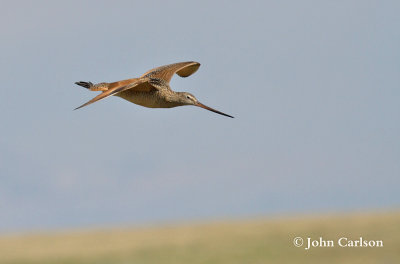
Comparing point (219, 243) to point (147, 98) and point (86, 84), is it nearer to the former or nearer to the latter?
point (86, 84)

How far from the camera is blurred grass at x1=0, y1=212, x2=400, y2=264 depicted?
32.5 metres

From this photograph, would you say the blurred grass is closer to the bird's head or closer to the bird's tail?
the bird's head

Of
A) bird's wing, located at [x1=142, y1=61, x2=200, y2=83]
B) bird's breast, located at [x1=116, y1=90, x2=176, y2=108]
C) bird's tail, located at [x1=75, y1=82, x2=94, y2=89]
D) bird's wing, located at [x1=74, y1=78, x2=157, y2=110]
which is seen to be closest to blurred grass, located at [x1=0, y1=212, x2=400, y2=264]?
bird's wing, located at [x1=142, y1=61, x2=200, y2=83]

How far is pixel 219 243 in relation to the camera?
35562 millimetres

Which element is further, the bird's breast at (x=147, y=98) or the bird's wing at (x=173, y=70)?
the bird's wing at (x=173, y=70)

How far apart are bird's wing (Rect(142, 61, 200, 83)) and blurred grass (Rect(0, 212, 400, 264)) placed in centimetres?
1682

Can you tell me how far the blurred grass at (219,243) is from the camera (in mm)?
32500

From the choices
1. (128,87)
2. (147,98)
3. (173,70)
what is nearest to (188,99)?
(147,98)

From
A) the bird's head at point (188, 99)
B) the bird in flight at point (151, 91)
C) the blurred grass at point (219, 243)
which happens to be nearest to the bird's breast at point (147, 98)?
the bird in flight at point (151, 91)

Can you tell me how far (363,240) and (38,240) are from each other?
13992 mm

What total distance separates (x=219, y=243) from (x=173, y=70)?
2214cm

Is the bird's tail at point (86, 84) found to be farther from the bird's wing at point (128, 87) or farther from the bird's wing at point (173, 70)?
the bird's wing at point (173, 70)

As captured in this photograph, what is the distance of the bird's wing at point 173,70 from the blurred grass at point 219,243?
1682 cm

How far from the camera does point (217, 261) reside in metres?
32.3
